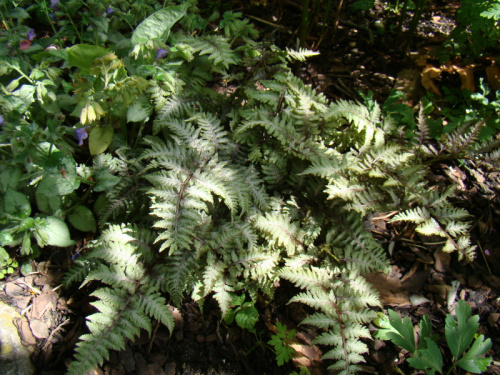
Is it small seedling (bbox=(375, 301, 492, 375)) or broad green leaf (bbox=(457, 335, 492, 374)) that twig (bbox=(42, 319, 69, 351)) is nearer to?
small seedling (bbox=(375, 301, 492, 375))

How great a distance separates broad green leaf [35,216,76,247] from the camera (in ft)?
7.02

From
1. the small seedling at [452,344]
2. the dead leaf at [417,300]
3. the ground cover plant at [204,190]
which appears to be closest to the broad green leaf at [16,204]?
the ground cover plant at [204,190]

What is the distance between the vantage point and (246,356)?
7.24ft

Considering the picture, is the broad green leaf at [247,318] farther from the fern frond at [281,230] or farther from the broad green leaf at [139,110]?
the broad green leaf at [139,110]

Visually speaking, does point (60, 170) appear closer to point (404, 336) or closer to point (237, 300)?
point (237, 300)

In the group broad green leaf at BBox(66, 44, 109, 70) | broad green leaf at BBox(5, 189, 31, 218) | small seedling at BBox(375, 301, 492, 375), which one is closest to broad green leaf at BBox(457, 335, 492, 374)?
small seedling at BBox(375, 301, 492, 375)

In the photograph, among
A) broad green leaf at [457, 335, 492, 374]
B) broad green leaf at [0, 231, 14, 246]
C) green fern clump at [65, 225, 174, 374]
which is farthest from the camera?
broad green leaf at [0, 231, 14, 246]

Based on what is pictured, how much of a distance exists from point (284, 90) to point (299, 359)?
1632 millimetres

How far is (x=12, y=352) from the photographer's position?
202 cm

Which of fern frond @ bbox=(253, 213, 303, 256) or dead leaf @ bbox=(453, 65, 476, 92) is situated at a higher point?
dead leaf @ bbox=(453, 65, 476, 92)

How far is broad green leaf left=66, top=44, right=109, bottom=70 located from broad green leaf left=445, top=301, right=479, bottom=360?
8.30 ft

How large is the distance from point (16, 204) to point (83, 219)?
37 centimetres

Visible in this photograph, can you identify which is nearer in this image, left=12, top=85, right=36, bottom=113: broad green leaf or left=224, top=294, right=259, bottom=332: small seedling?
left=224, top=294, right=259, bottom=332: small seedling

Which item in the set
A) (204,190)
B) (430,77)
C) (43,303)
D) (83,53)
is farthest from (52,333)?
(430,77)
